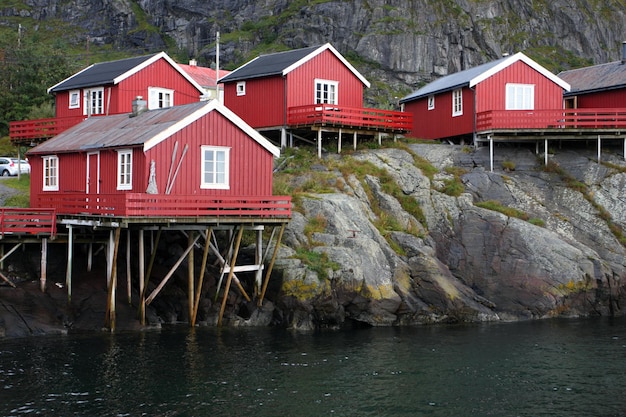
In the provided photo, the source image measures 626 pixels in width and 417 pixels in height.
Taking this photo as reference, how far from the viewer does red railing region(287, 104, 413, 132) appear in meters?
46.9

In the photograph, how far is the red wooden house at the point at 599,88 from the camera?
171 ft

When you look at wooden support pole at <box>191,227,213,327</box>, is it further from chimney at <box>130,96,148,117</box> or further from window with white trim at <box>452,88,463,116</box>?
window with white trim at <box>452,88,463,116</box>

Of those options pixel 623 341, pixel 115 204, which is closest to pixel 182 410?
pixel 115 204

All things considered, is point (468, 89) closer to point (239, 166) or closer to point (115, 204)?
point (239, 166)

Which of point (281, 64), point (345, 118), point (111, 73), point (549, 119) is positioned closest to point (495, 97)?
point (549, 119)

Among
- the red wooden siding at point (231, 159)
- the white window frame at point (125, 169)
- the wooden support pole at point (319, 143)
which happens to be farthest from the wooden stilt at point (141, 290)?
the wooden support pole at point (319, 143)

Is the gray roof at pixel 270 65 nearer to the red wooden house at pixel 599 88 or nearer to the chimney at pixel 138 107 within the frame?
the chimney at pixel 138 107

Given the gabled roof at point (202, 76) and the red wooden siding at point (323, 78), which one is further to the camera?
the gabled roof at point (202, 76)

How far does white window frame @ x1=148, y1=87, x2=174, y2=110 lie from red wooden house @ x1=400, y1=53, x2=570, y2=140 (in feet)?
53.5

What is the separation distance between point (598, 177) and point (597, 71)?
12.0 metres

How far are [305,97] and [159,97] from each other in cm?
879

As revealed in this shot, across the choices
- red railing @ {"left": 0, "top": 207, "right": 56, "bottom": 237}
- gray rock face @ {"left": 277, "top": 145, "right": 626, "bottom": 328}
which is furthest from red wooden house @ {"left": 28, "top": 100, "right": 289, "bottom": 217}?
gray rock face @ {"left": 277, "top": 145, "right": 626, "bottom": 328}

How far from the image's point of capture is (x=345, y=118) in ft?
156

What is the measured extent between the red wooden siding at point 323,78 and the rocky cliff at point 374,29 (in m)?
40.6
